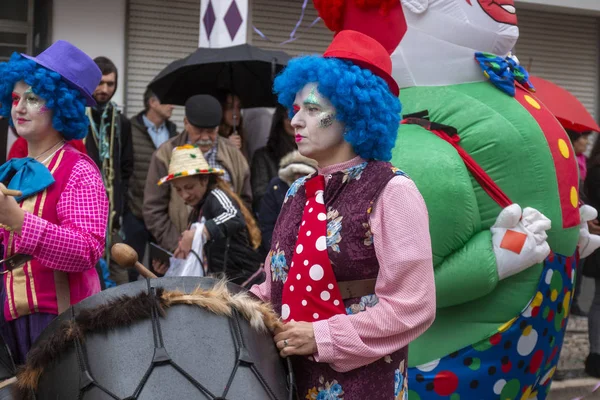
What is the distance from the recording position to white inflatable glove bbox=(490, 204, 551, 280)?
3707 millimetres

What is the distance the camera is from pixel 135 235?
6215 millimetres

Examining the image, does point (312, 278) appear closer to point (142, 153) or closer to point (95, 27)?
point (142, 153)

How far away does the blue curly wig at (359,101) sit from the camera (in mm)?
2650

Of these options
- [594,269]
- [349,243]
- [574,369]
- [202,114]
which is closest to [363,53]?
[349,243]

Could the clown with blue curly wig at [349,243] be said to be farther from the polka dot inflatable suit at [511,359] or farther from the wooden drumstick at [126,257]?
the polka dot inflatable suit at [511,359]

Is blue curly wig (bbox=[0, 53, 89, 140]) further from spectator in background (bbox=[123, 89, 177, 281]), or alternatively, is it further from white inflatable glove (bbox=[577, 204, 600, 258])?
spectator in background (bbox=[123, 89, 177, 281])

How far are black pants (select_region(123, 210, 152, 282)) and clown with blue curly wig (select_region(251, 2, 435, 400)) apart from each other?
3467 millimetres

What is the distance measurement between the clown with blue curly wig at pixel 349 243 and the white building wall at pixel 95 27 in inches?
240

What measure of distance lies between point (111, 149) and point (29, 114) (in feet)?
9.50

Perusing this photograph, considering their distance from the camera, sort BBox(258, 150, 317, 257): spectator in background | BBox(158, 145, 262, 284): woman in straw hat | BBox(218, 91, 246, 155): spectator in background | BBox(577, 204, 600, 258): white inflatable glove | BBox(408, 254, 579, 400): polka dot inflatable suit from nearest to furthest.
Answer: BBox(408, 254, 579, 400): polka dot inflatable suit, BBox(577, 204, 600, 258): white inflatable glove, BBox(158, 145, 262, 284): woman in straw hat, BBox(258, 150, 317, 257): spectator in background, BBox(218, 91, 246, 155): spectator in background

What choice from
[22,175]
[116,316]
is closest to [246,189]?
[22,175]

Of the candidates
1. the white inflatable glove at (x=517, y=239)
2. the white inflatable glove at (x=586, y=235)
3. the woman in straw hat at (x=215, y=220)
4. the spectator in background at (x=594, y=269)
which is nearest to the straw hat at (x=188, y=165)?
the woman in straw hat at (x=215, y=220)

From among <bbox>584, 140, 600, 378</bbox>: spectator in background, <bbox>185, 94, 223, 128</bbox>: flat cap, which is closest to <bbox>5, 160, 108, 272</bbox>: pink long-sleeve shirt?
<bbox>185, 94, 223, 128</bbox>: flat cap

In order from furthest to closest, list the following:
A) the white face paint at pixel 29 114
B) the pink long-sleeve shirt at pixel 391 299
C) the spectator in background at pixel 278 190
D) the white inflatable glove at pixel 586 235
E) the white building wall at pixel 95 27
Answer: the white building wall at pixel 95 27, the spectator in background at pixel 278 190, the white inflatable glove at pixel 586 235, the white face paint at pixel 29 114, the pink long-sleeve shirt at pixel 391 299
